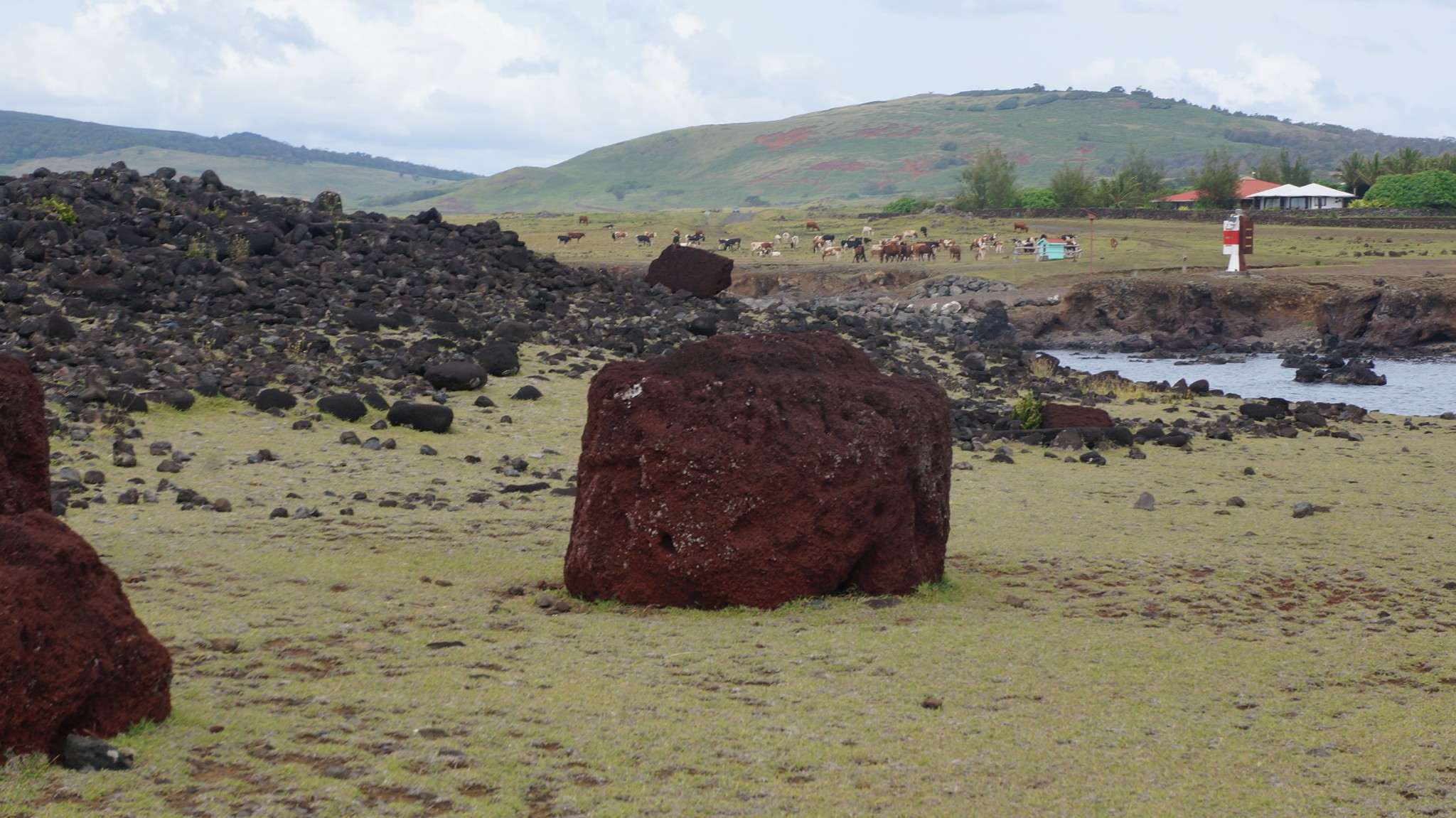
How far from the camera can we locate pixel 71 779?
405 centimetres

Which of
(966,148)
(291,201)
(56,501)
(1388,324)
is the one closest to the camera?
(56,501)

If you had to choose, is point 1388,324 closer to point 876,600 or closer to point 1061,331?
point 1061,331

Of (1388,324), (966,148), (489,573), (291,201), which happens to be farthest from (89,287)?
(966,148)

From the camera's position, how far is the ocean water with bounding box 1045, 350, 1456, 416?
29312 millimetres

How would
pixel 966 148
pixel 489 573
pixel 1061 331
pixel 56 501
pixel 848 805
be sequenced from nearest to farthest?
pixel 848 805, pixel 489 573, pixel 56 501, pixel 1061 331, pixel 966 148

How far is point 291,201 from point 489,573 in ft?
66.2

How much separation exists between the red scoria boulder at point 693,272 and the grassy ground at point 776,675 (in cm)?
1638

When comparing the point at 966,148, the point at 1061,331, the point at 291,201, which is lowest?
the point at 1061,331

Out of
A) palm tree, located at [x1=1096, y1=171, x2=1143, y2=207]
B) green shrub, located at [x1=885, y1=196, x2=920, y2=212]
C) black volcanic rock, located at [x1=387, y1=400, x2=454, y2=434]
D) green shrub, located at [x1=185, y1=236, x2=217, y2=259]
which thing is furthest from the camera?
green shrub, located at [x1=885, y1=196, x2=920, y2=212]

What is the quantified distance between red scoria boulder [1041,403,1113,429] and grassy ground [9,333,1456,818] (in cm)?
576

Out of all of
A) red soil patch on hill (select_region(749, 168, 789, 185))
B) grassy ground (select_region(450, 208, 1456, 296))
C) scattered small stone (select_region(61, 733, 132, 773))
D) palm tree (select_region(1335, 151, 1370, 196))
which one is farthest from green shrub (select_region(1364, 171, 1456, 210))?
red soil patch on hill (select_region(749, 168, 789, 185))

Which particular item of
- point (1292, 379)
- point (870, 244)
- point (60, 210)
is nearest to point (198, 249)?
point (60, 210)

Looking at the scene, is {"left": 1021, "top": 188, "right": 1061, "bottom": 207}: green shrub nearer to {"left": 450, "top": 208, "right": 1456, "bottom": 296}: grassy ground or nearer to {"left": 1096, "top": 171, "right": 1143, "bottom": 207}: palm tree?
{"left": 1096, "top": 171, "right": 1143, "bottom": 207}: palm tree

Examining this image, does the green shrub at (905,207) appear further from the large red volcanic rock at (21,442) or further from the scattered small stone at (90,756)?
the scattered small stone at (90,756)
